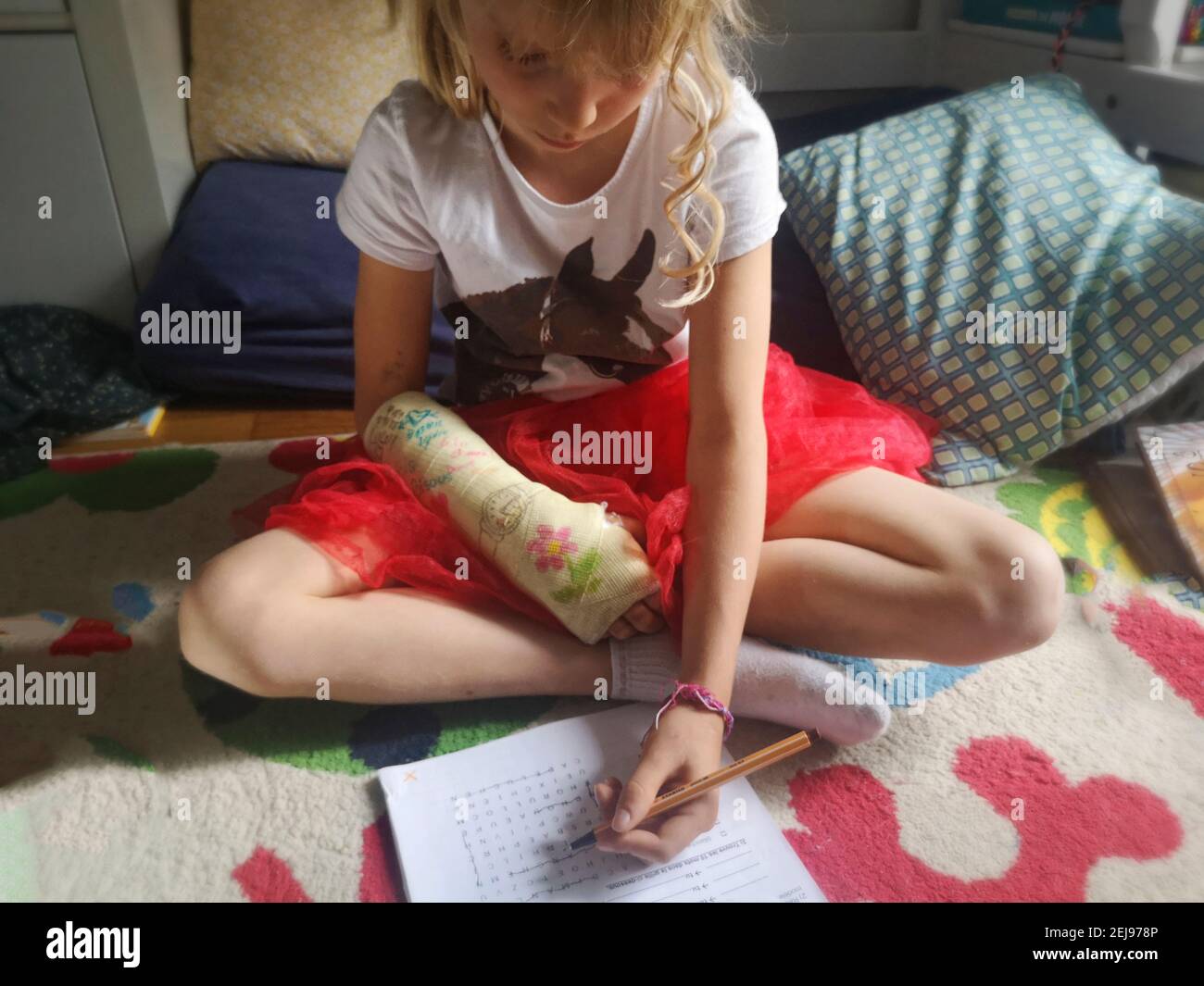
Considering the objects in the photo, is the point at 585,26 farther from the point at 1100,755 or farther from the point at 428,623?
the point at 1100,755

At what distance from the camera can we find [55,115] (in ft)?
3.53

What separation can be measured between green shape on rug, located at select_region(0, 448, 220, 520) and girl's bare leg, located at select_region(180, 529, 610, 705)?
334 mm

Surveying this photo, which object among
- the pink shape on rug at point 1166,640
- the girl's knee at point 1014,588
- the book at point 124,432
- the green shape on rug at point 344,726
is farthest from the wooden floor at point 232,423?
the pink shape on rug at point 1166,640

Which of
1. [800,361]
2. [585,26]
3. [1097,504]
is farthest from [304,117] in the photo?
[1097,504]

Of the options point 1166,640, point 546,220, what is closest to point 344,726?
→ point 546,220

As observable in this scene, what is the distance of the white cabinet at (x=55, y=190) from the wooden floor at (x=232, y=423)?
19 centimetres

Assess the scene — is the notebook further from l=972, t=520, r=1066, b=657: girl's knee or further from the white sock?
l=972, t=520, r=1066, b=657: girl's knee

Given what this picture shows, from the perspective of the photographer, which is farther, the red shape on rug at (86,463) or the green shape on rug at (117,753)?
the red shape on rug at (86,463)

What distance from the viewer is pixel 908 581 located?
2.20ft

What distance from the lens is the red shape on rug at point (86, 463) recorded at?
101 cm

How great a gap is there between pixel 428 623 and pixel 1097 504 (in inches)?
28.4

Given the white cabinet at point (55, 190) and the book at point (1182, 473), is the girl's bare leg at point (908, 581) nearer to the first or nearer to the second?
the book at point (1182, 473)

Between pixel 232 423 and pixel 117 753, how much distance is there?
1.75 feet

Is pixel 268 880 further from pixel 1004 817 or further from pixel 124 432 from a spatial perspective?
pixel 124 432
